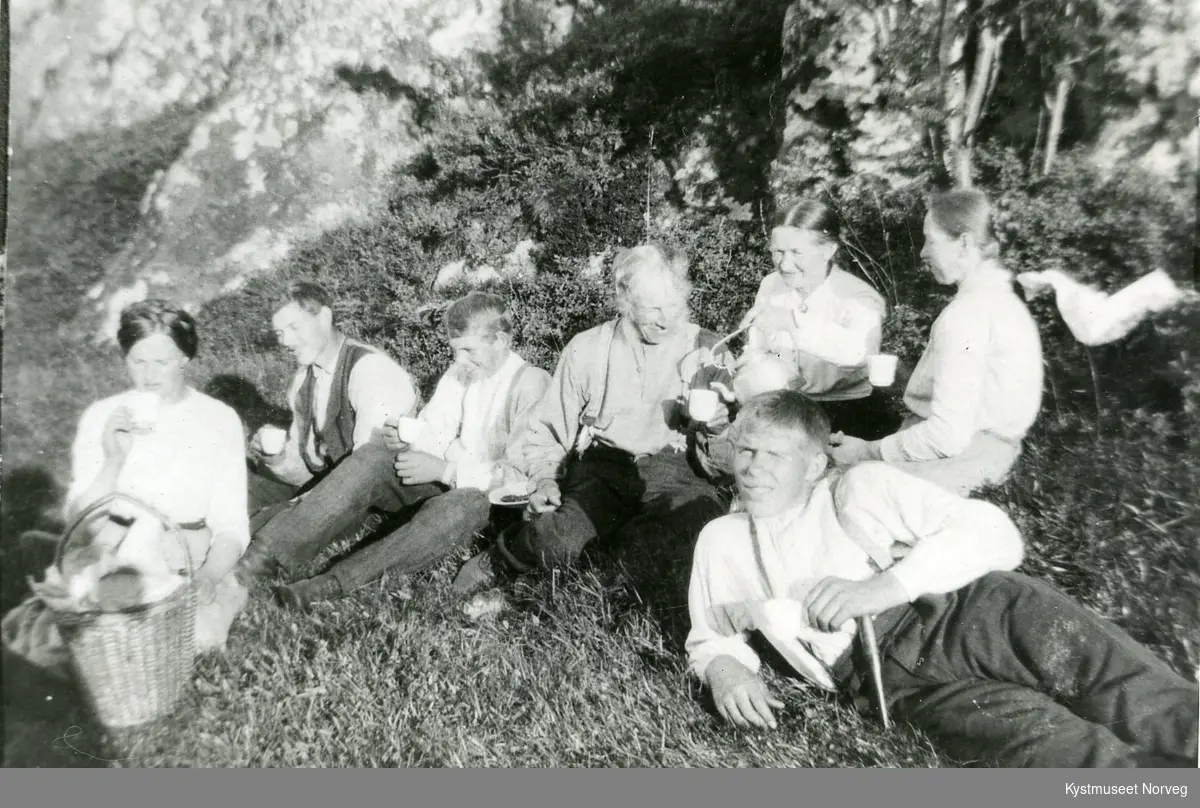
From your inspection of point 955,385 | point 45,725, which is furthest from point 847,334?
point 45,725

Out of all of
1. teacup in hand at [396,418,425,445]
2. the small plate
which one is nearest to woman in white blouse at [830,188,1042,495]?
the small plate

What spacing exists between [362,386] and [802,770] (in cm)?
209

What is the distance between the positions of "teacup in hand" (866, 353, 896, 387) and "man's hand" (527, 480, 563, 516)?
3.87 ft

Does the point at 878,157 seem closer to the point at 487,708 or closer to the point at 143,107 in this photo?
the point at 487,708

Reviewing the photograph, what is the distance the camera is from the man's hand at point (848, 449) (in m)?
2.76

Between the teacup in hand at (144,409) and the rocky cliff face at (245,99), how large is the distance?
0.83 ft

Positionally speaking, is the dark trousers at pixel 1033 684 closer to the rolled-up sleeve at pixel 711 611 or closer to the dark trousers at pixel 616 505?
the rolled-up sleeve at pixel 711 611

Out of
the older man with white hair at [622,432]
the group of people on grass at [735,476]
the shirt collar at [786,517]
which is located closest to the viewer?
the group of people on grass at [735,476]

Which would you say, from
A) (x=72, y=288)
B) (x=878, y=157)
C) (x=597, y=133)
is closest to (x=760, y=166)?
(x=878, y=157)

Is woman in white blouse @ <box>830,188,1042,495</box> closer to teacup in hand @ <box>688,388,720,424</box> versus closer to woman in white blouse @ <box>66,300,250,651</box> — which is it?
teacup in hand @ <box>688,388,720,424</box>

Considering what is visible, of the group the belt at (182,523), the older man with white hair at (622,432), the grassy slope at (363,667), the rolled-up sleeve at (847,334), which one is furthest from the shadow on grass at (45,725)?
the rolled-up sleeve at (847,334)

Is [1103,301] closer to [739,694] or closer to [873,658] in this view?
[873,658]

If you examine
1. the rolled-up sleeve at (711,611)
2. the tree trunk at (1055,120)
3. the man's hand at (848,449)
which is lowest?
the rolled-up sleeve at (711,611)

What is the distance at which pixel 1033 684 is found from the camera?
2.16 m
